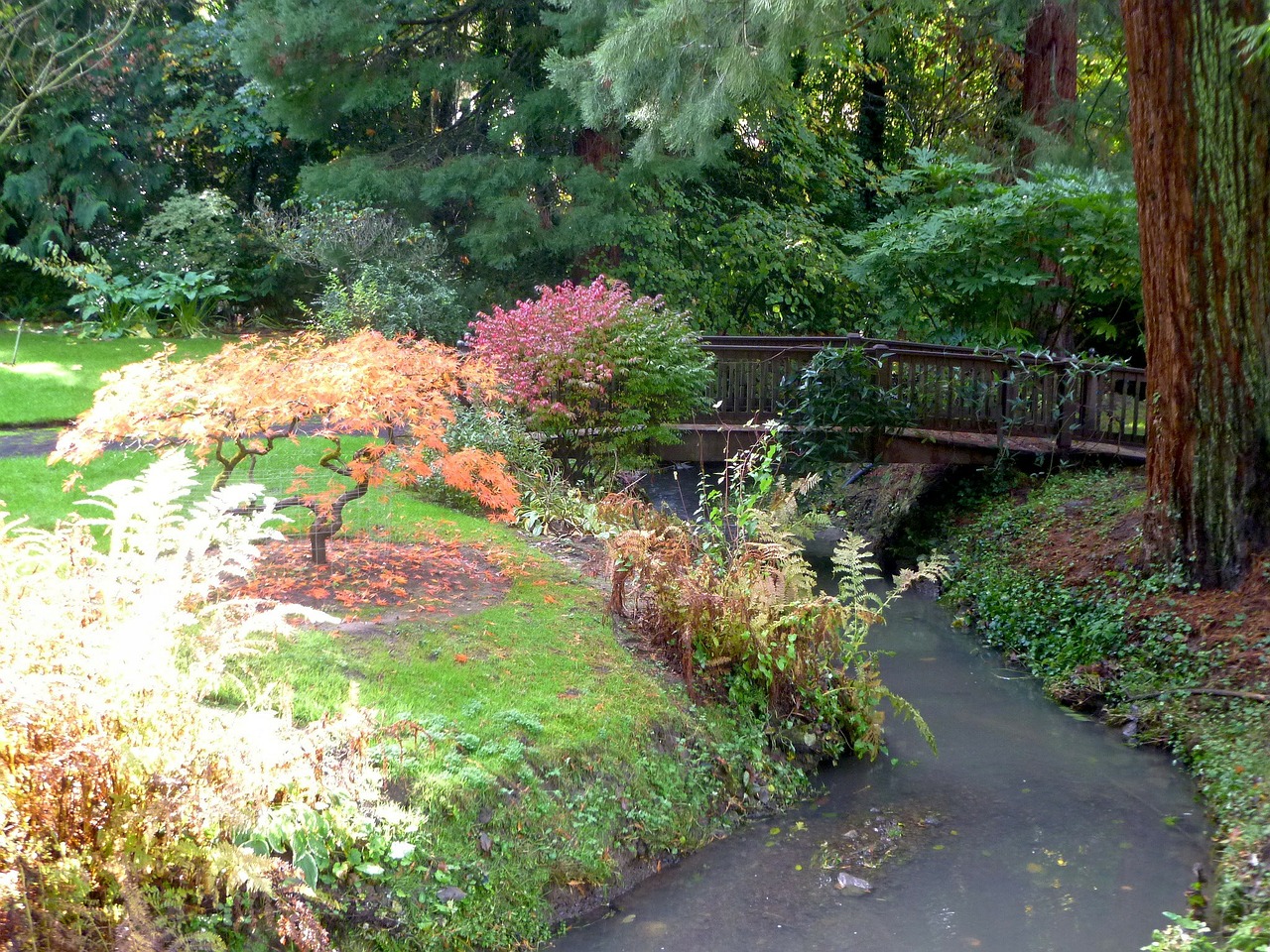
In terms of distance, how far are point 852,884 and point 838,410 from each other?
7.25 m

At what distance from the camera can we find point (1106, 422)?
1173cm

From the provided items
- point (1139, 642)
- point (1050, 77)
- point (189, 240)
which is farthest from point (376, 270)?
point (1139, 642)

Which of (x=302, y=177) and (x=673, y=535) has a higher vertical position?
(x=302, y=177)

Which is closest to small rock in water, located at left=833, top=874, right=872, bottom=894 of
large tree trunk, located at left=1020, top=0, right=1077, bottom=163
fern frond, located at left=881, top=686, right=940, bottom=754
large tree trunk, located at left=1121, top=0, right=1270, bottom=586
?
fern frond, located at left=881, top=686, right=940, bottom=754

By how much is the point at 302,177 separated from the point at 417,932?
1357 centimetres

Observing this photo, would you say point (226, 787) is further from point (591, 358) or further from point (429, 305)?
point (429, 305)

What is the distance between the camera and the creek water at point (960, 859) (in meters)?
5.05

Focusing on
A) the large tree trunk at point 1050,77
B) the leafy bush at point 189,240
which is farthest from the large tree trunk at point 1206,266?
the leafy bush at point 189,240

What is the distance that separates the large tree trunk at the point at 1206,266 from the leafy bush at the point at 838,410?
377cm

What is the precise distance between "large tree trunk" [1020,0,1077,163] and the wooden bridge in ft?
14.8

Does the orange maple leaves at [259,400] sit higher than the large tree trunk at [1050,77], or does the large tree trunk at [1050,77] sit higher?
the large tree trunk at [1050,77]

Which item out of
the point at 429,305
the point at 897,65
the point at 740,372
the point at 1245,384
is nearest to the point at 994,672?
the point at 1245,384

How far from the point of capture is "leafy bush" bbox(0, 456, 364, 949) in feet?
12.0

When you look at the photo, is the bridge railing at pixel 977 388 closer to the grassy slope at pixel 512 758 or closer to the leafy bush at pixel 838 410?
the leafy bush at pixel 838 410
